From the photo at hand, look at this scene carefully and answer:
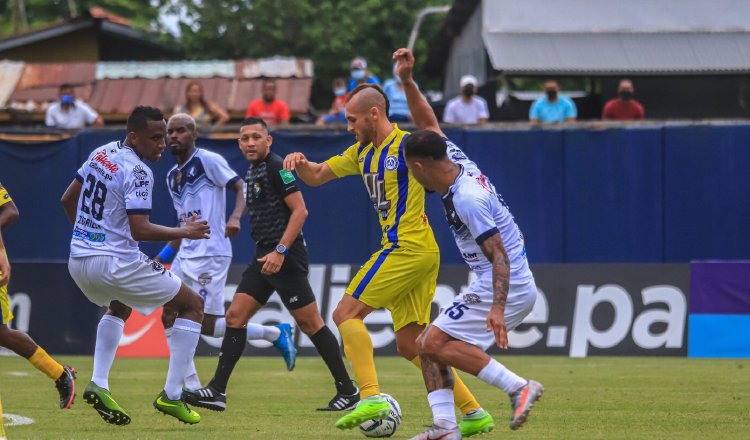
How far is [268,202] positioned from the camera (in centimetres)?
1093

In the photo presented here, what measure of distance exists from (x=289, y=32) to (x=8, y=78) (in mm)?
17580

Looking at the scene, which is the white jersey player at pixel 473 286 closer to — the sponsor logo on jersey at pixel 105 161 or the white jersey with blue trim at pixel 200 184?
the sponsor logo on jersey at pixel 105 161

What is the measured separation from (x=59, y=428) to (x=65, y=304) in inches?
305

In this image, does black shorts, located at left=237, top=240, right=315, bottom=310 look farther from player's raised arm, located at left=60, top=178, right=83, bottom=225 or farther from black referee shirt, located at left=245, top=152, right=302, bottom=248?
player's raised arm, located at left=60, top=178, right=83, bottom=225

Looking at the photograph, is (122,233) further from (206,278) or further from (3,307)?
(206,278)

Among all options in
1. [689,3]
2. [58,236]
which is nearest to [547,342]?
[58,236]

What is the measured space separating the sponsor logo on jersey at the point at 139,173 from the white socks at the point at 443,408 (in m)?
2.50

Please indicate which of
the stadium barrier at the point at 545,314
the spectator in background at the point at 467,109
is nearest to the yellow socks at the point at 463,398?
→ the stadium barrier at the point at 545,314

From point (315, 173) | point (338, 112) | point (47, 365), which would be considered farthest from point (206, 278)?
point (338, 112)

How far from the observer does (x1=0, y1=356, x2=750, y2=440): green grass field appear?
902 cm

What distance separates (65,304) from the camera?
1684cm

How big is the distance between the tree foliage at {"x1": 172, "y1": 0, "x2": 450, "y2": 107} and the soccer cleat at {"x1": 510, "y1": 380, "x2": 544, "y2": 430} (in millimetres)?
35077

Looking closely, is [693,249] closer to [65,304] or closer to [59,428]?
[65,304]

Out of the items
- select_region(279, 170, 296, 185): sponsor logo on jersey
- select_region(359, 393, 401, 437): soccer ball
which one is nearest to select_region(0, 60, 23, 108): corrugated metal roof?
select_region(279, 170, 296, 185): sponsor logo on jersey
